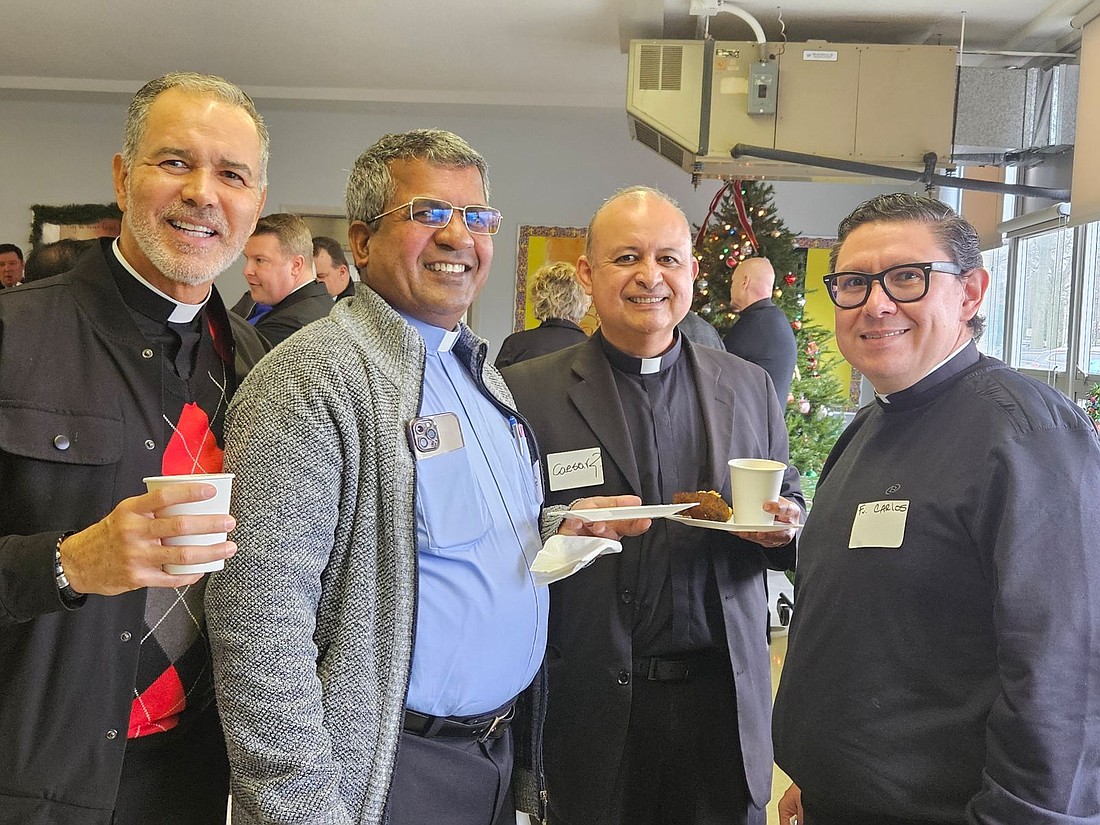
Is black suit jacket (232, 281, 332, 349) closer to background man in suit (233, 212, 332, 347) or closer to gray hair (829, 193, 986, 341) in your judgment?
background man in suit (233, 212, 332, 347)

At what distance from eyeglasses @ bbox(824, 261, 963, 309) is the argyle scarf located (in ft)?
3.98

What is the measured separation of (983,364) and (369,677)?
46.1 inches

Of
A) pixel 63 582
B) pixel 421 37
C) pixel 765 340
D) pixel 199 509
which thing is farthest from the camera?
pixel 421 37

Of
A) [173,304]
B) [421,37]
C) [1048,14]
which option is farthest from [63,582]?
[1048,14]

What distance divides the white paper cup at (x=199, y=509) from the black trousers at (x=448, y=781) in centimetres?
49

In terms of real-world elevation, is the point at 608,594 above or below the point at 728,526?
below

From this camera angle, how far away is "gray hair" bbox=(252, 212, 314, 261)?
423 centimetres

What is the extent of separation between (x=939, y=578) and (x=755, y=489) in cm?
49

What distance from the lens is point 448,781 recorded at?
150cm

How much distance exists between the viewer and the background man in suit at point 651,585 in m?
1.95

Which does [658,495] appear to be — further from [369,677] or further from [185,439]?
[185,439]

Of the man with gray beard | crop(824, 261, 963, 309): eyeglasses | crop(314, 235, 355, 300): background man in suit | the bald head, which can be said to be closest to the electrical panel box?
the bald head

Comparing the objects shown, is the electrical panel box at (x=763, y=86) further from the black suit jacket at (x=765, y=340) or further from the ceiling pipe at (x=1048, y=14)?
the ceiling pipe at (x=1048, y=14)

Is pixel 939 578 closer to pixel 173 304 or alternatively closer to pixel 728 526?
pixel 728 526
